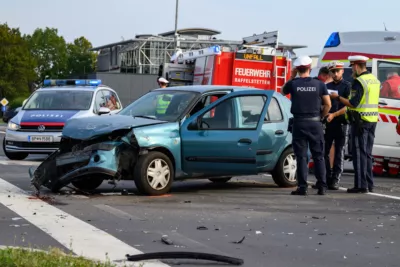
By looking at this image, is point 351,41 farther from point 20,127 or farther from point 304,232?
point 304,232

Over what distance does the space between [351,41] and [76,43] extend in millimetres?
125412

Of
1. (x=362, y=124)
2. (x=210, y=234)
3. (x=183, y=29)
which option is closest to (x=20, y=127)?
(x=362, y=124)

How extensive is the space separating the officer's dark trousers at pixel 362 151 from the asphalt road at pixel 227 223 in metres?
0.35

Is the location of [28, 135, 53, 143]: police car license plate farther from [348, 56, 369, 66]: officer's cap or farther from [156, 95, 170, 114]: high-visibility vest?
[348, 56, 369, 66]: officer's cap

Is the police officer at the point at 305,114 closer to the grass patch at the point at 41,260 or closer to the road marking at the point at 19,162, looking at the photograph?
the grass patch at the point at 41,260

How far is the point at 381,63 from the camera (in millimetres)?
14227

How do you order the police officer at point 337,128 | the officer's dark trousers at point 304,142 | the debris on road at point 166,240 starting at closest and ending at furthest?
the debris on road at point 166,240, the officer's dark trousers at point 304,142, the police officer at point 337,128

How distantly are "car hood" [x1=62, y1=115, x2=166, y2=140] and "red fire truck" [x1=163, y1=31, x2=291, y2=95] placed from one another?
8.96m

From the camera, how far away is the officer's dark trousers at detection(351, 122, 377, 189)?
11.5 metres

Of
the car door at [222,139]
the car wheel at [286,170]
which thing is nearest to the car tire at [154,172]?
the car door at [222,139]

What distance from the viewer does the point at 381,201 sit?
34.4 ft

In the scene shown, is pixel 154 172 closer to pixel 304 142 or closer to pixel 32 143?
pixel 304 142

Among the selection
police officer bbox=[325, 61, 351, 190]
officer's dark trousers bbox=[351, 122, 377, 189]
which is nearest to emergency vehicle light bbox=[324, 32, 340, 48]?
police officer bbox=[325, 61, 351, 190]

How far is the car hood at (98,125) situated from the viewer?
10.2 meters
